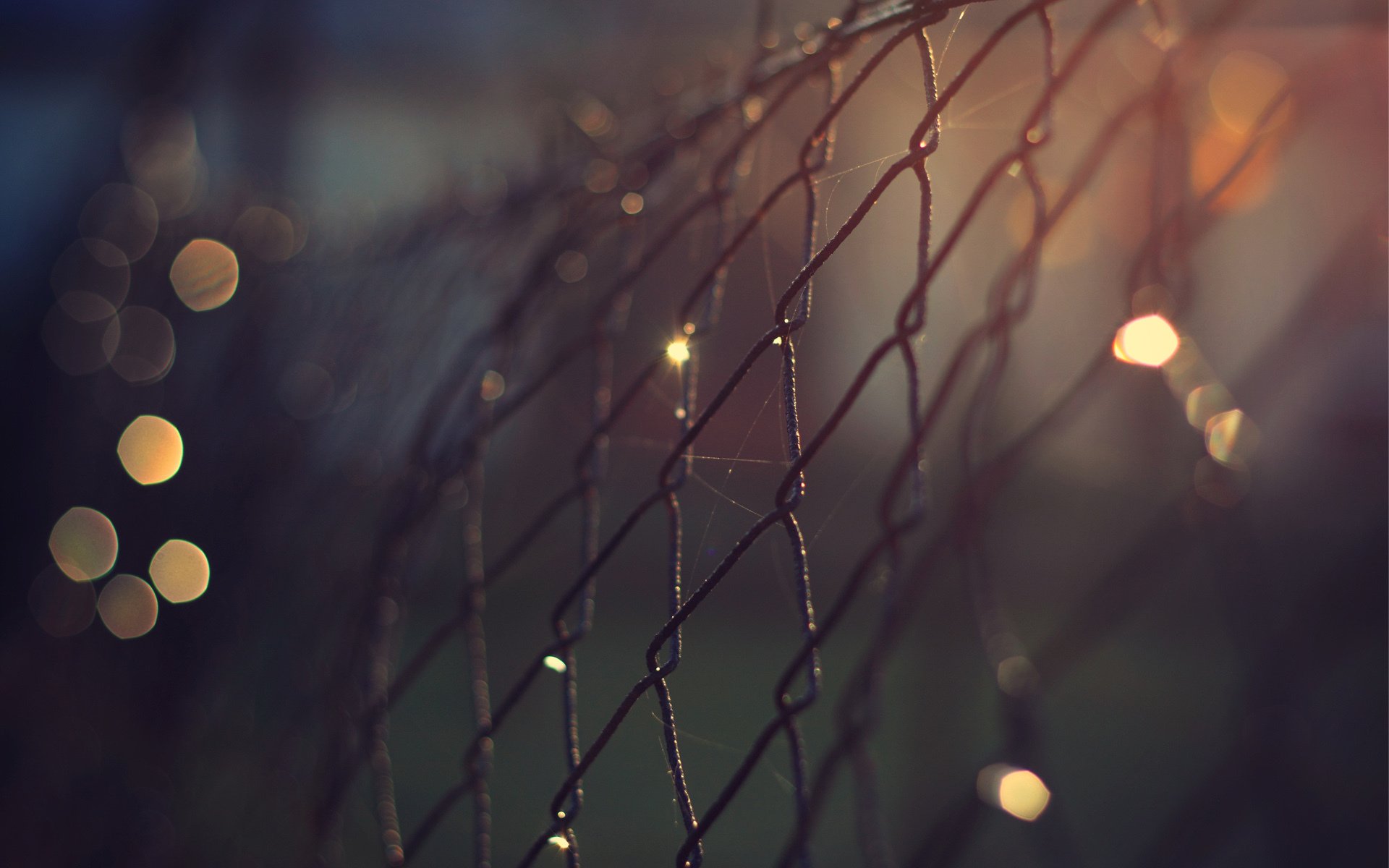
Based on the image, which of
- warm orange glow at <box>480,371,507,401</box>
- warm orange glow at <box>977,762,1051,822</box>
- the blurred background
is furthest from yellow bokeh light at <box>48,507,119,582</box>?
warm orange glow at <box>977,762,1051,822</box>

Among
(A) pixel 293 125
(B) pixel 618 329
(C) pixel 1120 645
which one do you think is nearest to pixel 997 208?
(B) pixel 618 329

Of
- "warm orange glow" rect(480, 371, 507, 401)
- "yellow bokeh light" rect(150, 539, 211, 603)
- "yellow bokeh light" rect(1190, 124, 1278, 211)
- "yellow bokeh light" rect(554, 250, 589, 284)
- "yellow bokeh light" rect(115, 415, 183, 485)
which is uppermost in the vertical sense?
"yellow bokeh light" rect(1190, 124, 1278, 211)

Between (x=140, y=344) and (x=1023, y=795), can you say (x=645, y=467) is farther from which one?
(x=140, y=344)

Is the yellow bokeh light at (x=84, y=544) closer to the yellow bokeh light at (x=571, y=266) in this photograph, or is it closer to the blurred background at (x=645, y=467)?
the blurred background at (x=645, y=467)

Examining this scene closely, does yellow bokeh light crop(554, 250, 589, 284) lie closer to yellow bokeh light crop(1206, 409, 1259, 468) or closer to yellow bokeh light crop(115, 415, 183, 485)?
yellow bokeh light crop(1206, 409, 1259, 468)

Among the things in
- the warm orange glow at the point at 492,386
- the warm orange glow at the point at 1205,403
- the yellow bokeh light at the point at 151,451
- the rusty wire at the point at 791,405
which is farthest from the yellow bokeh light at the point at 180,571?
the warm orange glow at the point at 1205,403
